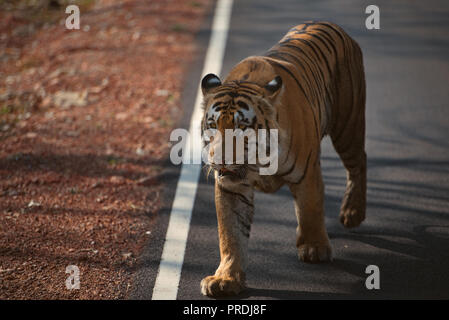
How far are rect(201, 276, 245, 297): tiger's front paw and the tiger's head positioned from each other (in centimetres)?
77

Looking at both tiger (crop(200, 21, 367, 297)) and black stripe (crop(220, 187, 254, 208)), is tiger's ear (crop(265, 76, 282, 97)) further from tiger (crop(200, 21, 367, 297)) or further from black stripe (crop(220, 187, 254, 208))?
black stripe (crop(220, 187, 254, 208))

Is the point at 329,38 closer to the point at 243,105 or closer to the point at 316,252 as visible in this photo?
the point at 243,105

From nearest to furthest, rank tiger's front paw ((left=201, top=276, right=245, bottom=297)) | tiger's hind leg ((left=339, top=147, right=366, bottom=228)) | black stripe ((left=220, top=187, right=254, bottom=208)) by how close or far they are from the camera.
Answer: tiger's front paw ((left=201, top=276, right=245, bottom=297)) < black stripe ((left=220, top=187, right=254, bottom=208)) < tiger's hind leg ((left=339, top=147, right=366, bottom=228))

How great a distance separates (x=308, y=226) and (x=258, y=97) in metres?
1.15

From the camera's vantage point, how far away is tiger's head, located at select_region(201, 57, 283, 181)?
4.37m

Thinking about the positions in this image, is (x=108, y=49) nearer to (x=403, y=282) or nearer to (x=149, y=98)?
(x=149, y=98)

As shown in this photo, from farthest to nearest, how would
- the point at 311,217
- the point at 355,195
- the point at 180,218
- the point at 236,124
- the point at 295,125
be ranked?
the point at 180,218, the point at 355,195, the point at 311,217, the point at 295,125, the point at 236,124

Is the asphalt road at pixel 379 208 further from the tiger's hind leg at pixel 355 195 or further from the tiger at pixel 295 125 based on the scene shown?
the tiger at pixel 295 125

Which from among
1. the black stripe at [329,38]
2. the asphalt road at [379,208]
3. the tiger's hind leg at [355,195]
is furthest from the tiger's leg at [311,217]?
the black stripe at [329,38]

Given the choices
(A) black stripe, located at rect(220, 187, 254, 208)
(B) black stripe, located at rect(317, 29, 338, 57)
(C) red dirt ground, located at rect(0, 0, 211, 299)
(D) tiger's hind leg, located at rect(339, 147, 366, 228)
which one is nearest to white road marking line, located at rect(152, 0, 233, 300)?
(C) red dirt ground, located at rect(0, 0, 211, 299)

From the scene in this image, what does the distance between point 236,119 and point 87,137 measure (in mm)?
3788

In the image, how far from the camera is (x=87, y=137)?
25.6ft

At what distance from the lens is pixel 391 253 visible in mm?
5430

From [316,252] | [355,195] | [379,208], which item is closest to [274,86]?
[316,252]
